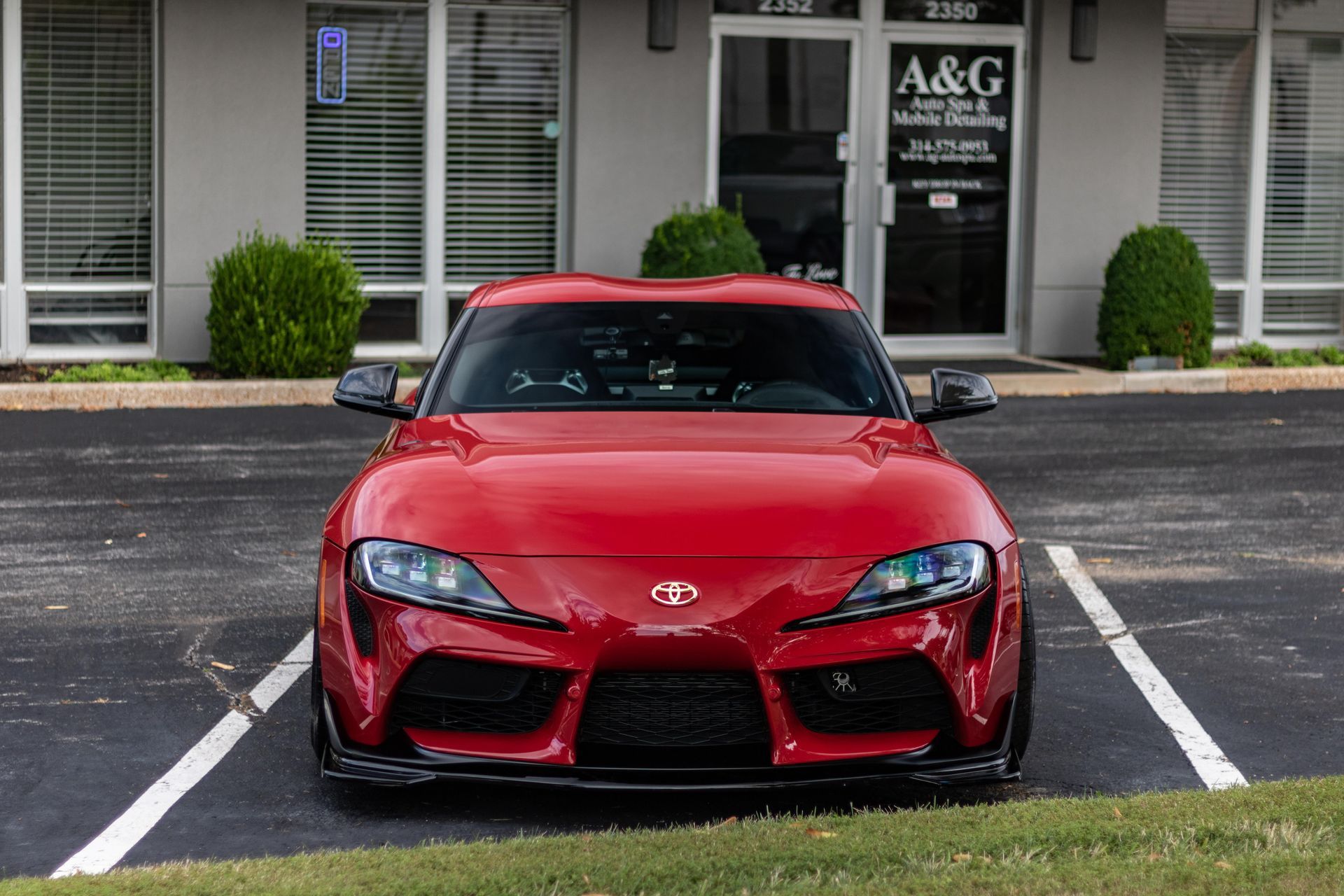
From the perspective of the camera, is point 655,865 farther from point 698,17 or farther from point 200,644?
point 698,17

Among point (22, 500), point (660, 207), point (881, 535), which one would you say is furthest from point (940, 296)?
point (881, 535)

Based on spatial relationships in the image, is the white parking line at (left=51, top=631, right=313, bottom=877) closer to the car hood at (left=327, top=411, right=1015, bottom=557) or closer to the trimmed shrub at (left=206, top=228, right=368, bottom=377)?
the car hood at (left=327, top=411, right=1015, bottom=557)

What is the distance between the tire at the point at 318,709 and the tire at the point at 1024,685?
1752 millimetres

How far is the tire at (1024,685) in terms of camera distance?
441cm

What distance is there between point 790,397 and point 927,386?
808 cm

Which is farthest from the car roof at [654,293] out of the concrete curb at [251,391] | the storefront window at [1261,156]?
the storefront window at [1261,156]

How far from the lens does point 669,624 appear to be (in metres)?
4.10

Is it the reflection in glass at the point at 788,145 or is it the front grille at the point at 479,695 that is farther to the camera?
the reflection in glass at the point at 788,145

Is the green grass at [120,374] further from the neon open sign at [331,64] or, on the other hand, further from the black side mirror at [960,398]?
the black side mirror at [960,398]

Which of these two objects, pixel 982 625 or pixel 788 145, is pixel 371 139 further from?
pixel 982 625

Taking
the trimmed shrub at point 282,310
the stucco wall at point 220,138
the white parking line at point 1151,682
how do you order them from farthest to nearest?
1. the stucco wall at point 220,138
2. the trimmed shrub at point 282,310
3. the white parking line at point 1151,682

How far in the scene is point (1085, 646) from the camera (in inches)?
251

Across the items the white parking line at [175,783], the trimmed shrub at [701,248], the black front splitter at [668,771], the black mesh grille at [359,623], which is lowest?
the white parking line at [175,783]

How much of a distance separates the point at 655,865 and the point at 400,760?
0.77 m
